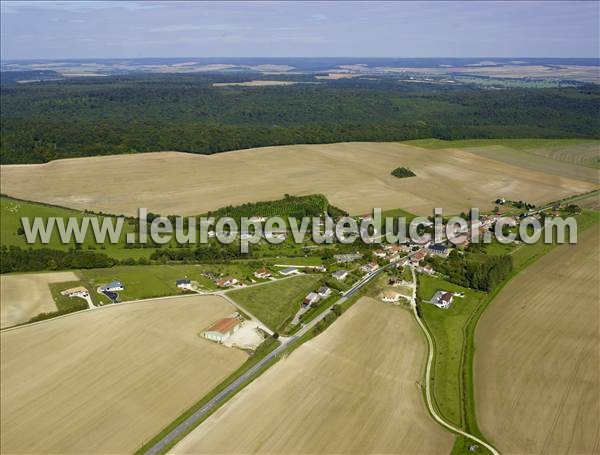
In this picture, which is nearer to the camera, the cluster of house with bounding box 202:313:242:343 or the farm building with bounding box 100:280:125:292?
the cluster of house with bounding box 202:313:242:343

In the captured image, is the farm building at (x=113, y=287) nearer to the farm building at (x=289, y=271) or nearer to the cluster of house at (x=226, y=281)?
the cluster of house at (x=226, y=281)

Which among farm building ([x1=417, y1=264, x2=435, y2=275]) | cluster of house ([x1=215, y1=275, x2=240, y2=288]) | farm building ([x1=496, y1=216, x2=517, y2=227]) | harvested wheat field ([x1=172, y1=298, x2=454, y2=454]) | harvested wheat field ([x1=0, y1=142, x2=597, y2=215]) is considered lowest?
harvested wheat field ([x1=172, y1=298, x2=454, y2=454])

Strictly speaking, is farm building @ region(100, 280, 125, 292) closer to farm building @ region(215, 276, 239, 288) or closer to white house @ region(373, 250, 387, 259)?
farm building @ region(215, 276, 239, 288)

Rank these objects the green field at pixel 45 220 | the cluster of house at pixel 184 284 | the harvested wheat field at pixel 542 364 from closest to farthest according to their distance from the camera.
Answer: the harvested wheat field at pixel 542 364
the cluster of house at pixel 184 284
the green field at pixel 45 220

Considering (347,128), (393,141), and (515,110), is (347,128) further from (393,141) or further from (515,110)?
(515,110)

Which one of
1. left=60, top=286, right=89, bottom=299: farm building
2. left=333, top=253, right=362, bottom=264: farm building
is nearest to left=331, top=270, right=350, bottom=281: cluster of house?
left=333, top=253, right=362, bottom=264: farm building

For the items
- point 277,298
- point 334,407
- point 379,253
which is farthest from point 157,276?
point 334,407

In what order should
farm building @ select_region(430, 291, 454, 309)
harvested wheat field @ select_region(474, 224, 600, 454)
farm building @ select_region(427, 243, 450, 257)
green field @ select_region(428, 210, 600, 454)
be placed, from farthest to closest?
farm building @ select_region(427, 243, 450, 257), farm building @ select_region(430, 291, 454, 309), green field @ select_region(428, 210, 600, 454), harvested wheat field @ select_region(474, 224, 600, 454)

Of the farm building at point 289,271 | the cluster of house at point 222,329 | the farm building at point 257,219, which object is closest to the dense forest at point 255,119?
the farm building at point 257,219
